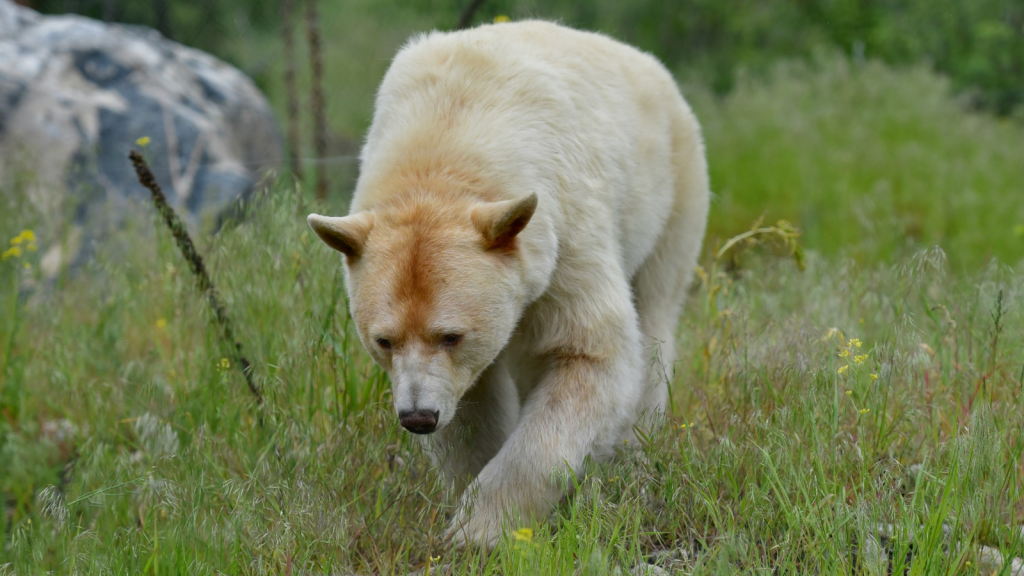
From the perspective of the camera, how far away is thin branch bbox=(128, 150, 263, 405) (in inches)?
158

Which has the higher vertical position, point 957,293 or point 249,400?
point 957,293

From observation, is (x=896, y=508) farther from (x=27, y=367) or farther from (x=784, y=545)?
(x=27, y=367)

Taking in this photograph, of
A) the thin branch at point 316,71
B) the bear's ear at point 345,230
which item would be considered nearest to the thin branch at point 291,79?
the thin branch at point 316,71

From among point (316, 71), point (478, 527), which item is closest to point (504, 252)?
point (478, 527)

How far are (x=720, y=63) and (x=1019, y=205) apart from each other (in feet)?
17.0

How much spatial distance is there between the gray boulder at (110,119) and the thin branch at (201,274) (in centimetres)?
241

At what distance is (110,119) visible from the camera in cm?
755

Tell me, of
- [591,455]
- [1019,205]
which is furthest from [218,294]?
[1019,205]

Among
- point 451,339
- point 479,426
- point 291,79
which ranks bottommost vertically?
point 291,79

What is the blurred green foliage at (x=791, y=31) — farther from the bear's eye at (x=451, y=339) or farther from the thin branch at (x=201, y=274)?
the bear's eye at (x=451, y=339)

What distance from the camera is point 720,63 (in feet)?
43.8

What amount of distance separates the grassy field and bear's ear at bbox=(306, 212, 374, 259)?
68 centimetres

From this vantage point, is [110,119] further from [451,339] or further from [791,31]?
[791,31]

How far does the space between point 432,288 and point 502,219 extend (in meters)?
0.32
